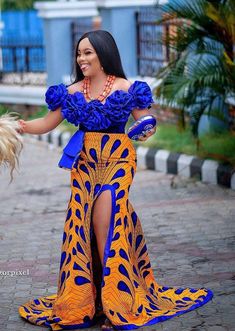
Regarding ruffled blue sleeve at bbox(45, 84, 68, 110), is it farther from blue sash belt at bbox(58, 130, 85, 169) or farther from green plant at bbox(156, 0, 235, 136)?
green plant at bbox(156, 0, 235, 136)

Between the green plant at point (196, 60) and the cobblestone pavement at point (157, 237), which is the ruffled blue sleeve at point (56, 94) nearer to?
the cobblestone pavement at point (157, 237)

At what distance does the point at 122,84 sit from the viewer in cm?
598

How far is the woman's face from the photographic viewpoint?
19.5 feet

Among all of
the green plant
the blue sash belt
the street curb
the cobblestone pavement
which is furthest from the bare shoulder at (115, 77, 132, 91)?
the street curb

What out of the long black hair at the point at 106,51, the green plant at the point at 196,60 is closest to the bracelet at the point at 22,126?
the long black hair at the point at 106,51

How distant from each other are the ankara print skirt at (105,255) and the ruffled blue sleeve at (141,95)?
209 millimetres

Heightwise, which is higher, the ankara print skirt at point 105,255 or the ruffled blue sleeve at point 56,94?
the ruffled blue sleeve at point 56,94

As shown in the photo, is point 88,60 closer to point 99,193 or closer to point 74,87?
point 74,87

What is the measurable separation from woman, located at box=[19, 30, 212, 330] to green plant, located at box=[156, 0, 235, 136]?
4282 millimetres

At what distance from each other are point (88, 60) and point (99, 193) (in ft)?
2.51

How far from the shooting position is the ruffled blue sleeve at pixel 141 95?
5.90 meters

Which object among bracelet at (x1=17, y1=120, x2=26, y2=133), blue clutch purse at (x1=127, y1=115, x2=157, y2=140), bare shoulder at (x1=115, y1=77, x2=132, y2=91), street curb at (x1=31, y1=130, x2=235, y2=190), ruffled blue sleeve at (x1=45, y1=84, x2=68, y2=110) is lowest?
street curb at (x1=31, y1=130, x2=235, y2=190)

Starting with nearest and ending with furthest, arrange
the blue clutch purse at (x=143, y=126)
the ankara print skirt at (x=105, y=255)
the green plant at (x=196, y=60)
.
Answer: the blue clutch purse at (x=143, y=126) → the ankara print skirt at (x=105, y=255) → the green plant at (x=196, y=60)

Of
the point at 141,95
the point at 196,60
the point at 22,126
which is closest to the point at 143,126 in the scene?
the point at 141,95
